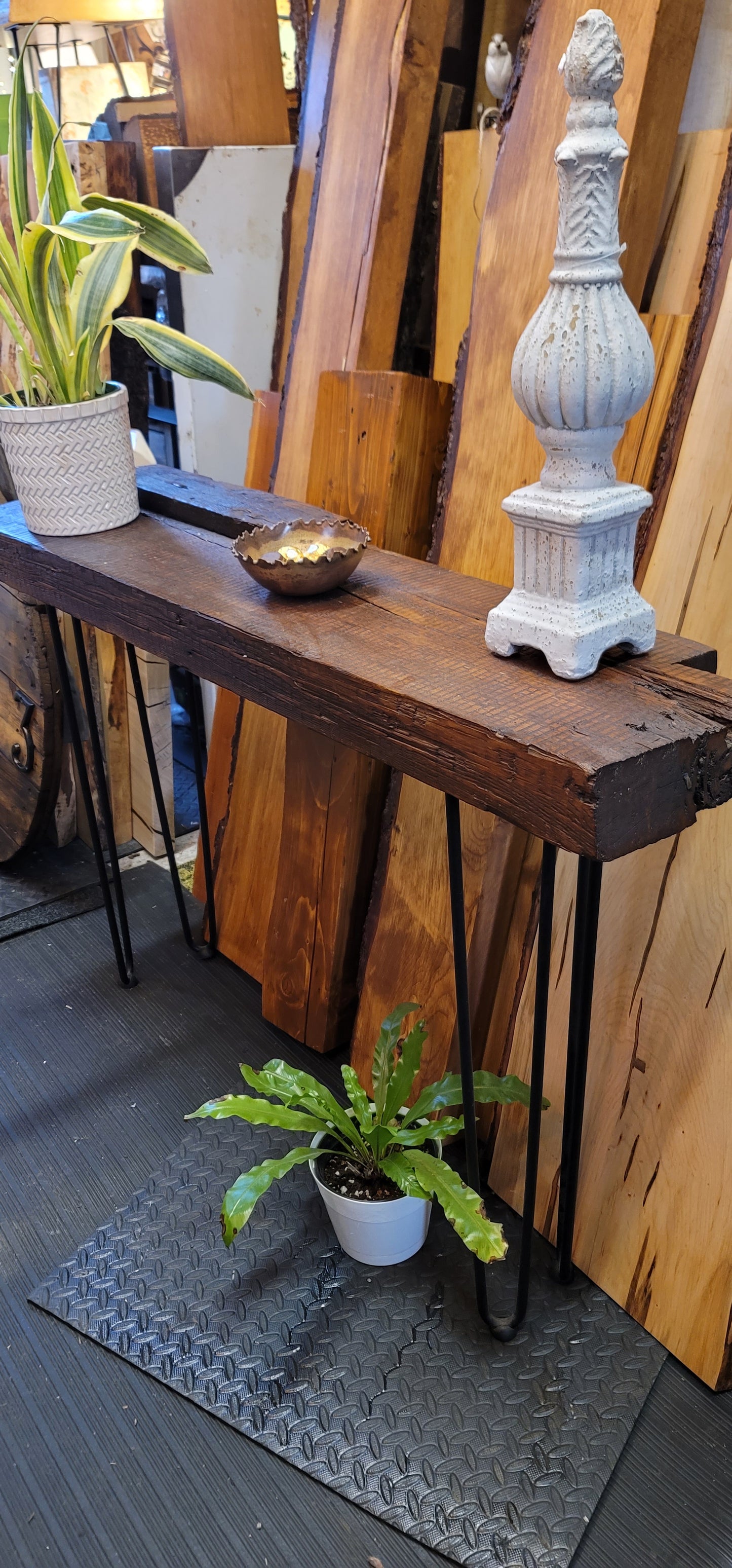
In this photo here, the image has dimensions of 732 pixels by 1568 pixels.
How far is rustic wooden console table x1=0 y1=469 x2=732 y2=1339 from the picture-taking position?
98cm

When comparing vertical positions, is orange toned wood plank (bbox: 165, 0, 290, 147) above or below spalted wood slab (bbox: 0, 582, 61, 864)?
above

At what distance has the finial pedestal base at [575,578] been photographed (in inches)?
40.3

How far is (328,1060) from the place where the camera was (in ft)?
6.43

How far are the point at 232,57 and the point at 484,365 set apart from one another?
3.84 ft

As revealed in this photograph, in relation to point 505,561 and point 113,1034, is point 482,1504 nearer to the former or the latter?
point 113,1034

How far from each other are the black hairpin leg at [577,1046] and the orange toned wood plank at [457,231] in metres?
0.84

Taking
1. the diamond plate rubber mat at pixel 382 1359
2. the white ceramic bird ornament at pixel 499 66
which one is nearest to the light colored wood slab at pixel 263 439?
the white ceramic bird ornament at pixel 499 66

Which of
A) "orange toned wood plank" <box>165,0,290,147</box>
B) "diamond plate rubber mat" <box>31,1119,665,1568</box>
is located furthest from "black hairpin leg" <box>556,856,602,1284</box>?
"orange toned wood plank" <box>165,0,290,147</box>

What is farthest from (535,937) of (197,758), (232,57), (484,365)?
(232,57)

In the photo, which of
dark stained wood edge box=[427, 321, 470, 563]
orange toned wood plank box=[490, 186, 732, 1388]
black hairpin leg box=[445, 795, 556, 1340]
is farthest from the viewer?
dark stained wood edge box=[427, 321, 470, 563]

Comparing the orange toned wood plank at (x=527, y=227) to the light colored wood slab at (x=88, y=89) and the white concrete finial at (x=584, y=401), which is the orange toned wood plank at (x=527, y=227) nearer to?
the white concrete finial at (x=584, y=401)

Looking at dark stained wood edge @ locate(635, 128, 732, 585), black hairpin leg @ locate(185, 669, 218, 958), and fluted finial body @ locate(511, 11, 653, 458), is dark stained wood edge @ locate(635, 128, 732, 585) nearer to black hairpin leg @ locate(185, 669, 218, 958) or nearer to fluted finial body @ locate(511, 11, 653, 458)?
fluted finial body @ locate(511, 11, 653, 458)

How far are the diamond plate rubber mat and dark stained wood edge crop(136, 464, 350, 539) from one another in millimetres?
1062

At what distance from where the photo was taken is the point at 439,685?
110 cm
